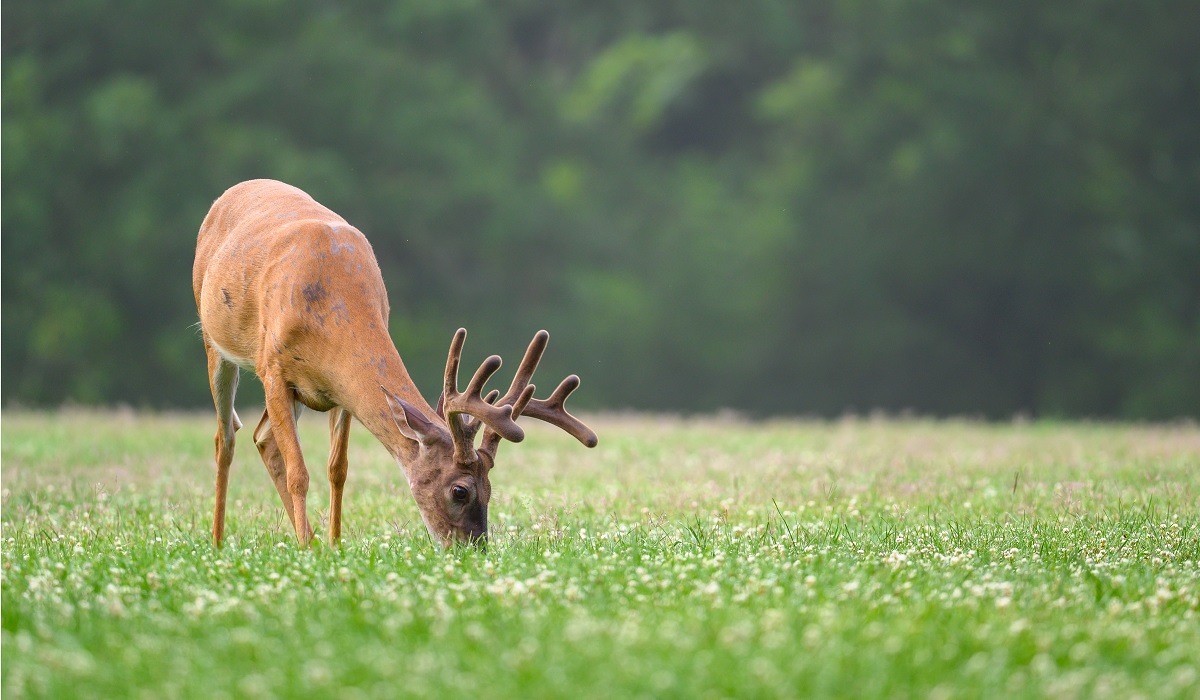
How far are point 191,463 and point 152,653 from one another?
6.93 m

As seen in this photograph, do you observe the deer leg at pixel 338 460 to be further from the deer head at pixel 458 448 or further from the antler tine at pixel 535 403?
the antler tine at pixel 535 403

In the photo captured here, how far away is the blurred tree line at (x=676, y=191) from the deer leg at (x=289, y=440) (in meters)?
19.0

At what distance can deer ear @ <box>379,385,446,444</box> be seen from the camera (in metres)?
5.90

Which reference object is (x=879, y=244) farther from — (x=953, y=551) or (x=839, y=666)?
(x=839, y=666)

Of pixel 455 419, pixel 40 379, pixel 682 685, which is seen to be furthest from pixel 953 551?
pixel 40 379

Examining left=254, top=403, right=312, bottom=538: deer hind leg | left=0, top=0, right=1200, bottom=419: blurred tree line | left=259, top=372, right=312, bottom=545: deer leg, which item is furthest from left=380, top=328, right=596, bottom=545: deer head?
left=0, top=0, right=1200, bottom=419: blurred tree line

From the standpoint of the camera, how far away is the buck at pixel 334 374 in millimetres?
5883

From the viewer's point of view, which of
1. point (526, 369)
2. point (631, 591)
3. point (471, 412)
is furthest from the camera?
point (526, 369)

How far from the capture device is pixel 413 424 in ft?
19.4

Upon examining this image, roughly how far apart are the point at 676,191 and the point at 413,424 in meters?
27.4

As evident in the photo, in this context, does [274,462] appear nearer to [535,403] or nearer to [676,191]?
[535,403]

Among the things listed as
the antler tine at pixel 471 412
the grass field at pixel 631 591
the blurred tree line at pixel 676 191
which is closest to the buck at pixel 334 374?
the antler tine at pixel 471 412

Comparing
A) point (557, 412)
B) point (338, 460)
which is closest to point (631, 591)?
point (557, 412)

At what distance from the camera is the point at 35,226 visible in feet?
80.9
